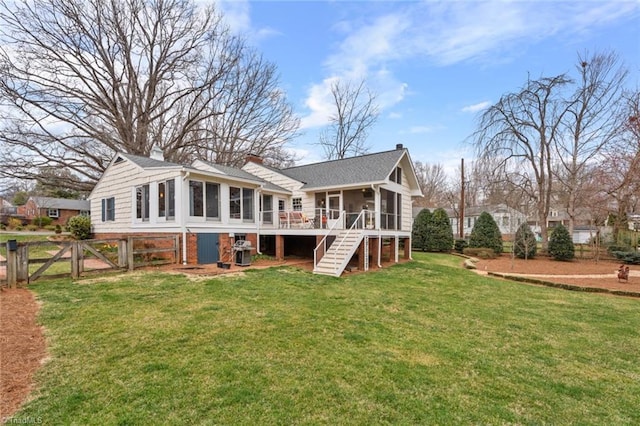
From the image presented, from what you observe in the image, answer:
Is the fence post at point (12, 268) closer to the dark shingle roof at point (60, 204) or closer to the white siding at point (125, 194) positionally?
the white siding at point (125, 194)

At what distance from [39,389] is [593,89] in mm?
27909

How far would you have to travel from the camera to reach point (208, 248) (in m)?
12.0

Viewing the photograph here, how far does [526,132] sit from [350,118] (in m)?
14.7

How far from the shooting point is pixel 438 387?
3.32 meters

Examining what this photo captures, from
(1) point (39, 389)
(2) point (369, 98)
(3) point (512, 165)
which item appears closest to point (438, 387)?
(1) point (39, 389)

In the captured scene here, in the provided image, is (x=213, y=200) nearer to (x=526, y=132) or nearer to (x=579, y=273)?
(x=579, y=273)

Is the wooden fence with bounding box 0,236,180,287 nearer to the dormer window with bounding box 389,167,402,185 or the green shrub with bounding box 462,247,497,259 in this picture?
the dormer window with bounding box 389,167,402,185

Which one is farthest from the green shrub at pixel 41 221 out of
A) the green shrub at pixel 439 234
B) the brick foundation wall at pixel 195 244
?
the green shrub at pixel 439 234

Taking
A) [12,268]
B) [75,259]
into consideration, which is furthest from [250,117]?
[12,268]

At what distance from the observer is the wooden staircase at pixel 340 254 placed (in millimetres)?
10594

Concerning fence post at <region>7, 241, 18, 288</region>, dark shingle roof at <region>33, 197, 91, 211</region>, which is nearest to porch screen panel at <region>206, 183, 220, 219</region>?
fence post at <region>7, 241, 18, 288</region>

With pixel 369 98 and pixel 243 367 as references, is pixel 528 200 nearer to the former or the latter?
pixel 369 98

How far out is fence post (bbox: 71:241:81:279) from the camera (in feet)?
26.2

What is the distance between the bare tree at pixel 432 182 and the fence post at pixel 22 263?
1652 inches
